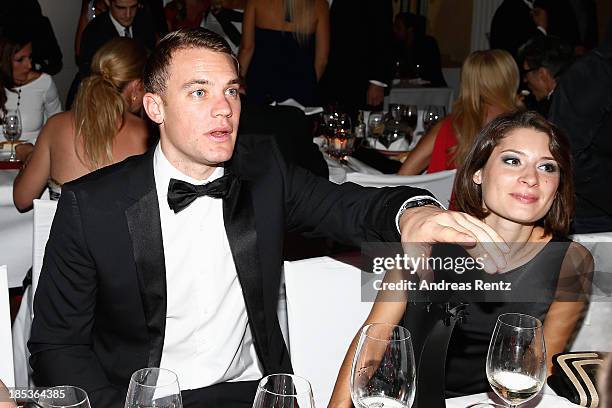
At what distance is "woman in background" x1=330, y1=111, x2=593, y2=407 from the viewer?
2.47m

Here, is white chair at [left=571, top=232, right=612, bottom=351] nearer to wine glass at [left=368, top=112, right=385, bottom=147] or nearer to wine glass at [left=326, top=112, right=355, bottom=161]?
wine glass at [left=326, top=112, right=355, bottom=161]

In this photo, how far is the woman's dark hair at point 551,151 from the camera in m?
2.58

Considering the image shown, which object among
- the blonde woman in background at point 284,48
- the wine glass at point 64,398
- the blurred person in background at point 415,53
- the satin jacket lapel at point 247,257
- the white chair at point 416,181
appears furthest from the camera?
the blurred person in background at point 415,53

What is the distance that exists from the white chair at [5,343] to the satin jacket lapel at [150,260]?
329mm

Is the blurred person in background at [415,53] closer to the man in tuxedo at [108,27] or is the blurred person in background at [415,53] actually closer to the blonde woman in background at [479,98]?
the man in tuxedo at [108,27]

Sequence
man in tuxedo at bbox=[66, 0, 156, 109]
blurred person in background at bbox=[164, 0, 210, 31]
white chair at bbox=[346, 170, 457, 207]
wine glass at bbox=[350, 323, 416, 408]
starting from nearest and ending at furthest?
wine glass at bbox=[350, 323, 416, 408], white chair at bbox=[346, 170, 457, 207], man in tuxedo at bbox=[66, 0, 156, 109], blurred person in background at bbox=[164, 0, 210, 31]

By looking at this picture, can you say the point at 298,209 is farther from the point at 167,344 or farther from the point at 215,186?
the point at 167,344

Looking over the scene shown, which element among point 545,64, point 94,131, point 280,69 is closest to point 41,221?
point 94,131

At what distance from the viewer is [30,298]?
3.18m

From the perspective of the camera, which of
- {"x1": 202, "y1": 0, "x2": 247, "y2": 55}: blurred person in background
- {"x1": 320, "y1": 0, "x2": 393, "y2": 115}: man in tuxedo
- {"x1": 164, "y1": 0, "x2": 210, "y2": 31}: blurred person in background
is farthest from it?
{"x1": 164, "y1": 0, "x2": 210, "y2": 31}: blurred person in background

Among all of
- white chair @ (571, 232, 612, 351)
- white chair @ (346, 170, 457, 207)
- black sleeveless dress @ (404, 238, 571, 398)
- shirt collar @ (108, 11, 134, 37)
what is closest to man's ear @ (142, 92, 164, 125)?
black sleeveless dress @ (404, 238, 571, 398)

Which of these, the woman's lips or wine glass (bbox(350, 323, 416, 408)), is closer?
wine glass (bbox(350, 323, 416, 408))

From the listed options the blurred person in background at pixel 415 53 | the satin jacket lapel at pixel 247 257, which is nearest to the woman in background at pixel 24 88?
the satin jacket lapel at pixel 247 257

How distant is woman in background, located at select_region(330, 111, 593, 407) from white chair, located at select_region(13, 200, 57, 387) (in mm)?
1274
